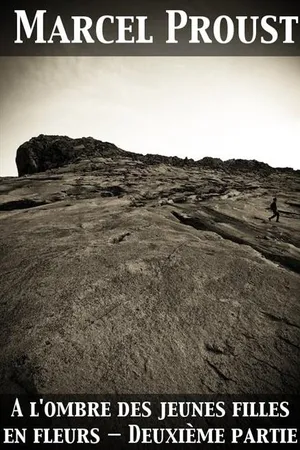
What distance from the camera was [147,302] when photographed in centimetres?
741

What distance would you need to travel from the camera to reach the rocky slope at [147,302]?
18.4 ft

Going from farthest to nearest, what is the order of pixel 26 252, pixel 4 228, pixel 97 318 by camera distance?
pixel 4 228 < pixel 26 252 < pixel 97 318

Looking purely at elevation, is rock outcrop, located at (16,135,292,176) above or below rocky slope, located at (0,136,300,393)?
above

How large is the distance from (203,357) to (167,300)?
190cm

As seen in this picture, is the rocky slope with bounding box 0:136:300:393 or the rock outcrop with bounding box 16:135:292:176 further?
the rock outcrop with bounding box 16:135:292:176

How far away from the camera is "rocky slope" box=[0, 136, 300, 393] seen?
18.4 ft

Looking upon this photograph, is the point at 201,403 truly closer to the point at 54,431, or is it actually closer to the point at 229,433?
the point at 229,433

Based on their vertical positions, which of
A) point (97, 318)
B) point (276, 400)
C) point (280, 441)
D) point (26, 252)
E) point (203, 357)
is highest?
point (26, 252)

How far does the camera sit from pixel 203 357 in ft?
19.8

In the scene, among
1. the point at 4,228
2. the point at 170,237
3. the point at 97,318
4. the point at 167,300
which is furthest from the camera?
the point at 4,228

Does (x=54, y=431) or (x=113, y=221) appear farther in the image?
(x=113, y=221)

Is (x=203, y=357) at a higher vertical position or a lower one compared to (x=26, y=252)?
lower

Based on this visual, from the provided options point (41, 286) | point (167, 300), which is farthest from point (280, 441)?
point (41, 286)

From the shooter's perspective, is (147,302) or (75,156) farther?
(75,156)
